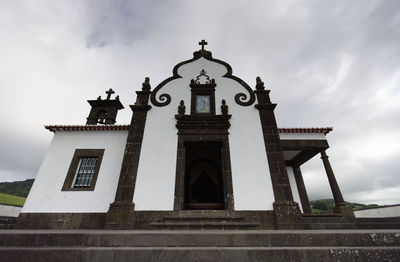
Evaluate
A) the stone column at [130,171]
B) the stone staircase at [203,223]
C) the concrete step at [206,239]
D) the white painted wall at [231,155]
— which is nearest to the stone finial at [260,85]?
the white painted wall at [231,155]

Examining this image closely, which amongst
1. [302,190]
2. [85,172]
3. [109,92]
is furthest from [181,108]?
[302,190]

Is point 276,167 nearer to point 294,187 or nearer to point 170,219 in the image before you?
point 170,219

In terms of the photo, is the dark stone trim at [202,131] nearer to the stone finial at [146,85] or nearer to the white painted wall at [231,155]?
the white painted wall at [231,155]

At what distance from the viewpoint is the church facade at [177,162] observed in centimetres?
632

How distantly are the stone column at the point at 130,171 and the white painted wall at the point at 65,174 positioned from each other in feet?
3.25

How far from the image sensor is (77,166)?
7.96 meters

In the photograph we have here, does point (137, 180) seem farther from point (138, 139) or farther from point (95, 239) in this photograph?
point (95, 239)

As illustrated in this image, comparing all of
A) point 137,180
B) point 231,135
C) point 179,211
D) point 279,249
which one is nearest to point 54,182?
point 137,180

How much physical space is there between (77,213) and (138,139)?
3.74 m

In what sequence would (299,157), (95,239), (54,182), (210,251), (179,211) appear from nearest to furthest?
1. (210,251)
2. (95,239)
3. (179,211)
4. (54,182)
5. (299,157)

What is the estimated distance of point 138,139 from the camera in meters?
7.63

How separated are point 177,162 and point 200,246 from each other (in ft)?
14.5

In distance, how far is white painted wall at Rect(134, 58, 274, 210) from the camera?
21.5ft

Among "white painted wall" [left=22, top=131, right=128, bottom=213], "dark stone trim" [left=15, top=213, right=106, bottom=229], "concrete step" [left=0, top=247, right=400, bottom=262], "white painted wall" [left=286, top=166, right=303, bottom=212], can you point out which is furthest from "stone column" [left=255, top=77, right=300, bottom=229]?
"dark stone trim" [left=15, top=213, right=106, bottom=229]
